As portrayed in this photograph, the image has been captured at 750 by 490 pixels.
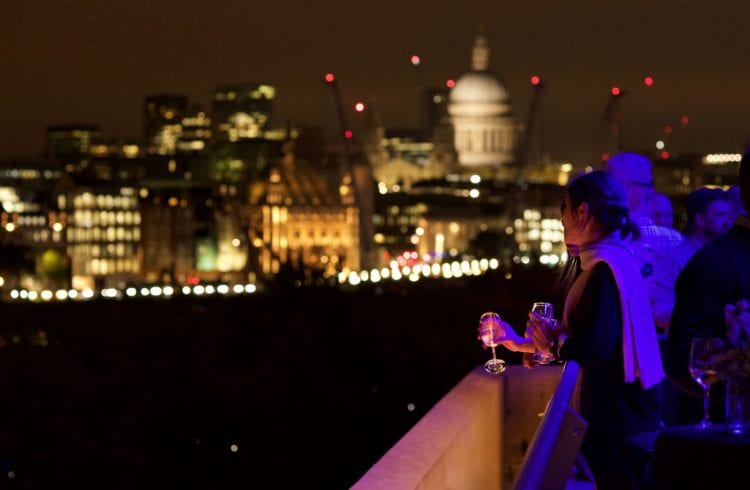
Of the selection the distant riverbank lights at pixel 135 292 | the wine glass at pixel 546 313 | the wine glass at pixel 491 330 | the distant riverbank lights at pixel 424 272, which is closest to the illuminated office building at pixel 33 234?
the distant riverbank lights at pixel 135 292

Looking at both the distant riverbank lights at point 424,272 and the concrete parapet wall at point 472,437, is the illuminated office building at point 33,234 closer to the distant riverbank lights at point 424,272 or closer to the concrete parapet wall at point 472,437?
the distant riverbank lights at point 424,272

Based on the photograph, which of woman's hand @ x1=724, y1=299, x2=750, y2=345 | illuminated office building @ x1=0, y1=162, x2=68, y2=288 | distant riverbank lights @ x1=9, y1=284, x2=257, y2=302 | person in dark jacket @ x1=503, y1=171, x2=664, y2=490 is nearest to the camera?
woman's hand @ x1=724, y1=299, x2=750, y2=345

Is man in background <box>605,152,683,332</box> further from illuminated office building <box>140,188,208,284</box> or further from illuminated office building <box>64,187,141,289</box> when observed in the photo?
illuminated office building <box>140,188,208,284</box>

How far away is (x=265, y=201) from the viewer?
161 m

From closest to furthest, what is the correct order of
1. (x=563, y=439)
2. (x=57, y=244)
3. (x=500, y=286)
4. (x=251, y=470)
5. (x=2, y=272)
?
(x=563, y=439) < (x=251, y=470) < (x=500, y=286) < (x=2, y=272) < (x=57, y=244)

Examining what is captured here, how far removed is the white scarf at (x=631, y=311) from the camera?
5.18 meters

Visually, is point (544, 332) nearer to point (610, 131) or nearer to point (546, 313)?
point (546, 313)

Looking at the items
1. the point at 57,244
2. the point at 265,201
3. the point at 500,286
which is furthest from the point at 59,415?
the point at 265,201

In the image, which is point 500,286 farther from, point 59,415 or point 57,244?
point 57,244

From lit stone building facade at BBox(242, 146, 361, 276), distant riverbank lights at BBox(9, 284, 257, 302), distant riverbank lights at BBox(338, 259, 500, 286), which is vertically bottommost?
distant riverbank lights at BBox(9, 284, 257, 302)

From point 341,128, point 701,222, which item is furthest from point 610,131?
point 701,222

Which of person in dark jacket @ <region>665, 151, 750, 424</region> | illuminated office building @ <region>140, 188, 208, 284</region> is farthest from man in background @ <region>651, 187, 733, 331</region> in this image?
illuminated office building @ <region>140, 188, 208, 284</region>

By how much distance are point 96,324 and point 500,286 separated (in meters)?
15.5

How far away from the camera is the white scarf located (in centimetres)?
518
